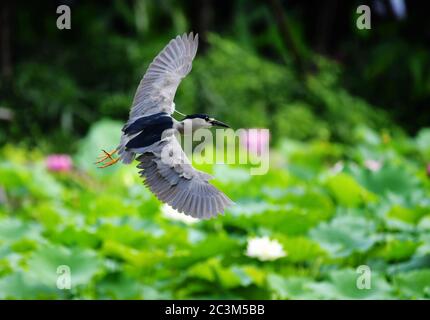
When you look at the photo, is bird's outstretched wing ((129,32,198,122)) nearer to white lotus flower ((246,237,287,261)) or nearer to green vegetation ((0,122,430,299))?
green vegetation ((0,122,430,299))

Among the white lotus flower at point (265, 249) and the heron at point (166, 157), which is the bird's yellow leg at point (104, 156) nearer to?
the heron at point (166, 157)

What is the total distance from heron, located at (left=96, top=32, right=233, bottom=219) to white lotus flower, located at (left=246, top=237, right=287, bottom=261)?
53.9 inches

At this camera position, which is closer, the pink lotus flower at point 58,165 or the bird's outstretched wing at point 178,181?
the bird's outstretched wing at point 178,181

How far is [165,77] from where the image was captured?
1.79ft

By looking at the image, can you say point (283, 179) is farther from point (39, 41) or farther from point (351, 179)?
point (39, 41)

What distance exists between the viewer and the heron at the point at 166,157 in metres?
0.49

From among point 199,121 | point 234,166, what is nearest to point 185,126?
point 199,121

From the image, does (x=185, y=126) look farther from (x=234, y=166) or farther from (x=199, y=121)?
(x=234, y=166)

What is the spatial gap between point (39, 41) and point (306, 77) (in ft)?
10.7

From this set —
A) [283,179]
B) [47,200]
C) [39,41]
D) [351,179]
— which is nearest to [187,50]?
[351,179]

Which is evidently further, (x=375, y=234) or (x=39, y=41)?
(x=39, y=41)

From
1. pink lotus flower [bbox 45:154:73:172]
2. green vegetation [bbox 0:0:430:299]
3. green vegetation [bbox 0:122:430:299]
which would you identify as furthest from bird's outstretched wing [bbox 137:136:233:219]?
pink lotus flower [bbox 45:154:73:172]

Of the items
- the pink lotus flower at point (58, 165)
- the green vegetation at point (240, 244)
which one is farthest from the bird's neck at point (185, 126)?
the pink lotus flower at point (58, 165)

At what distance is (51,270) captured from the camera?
1781mm
